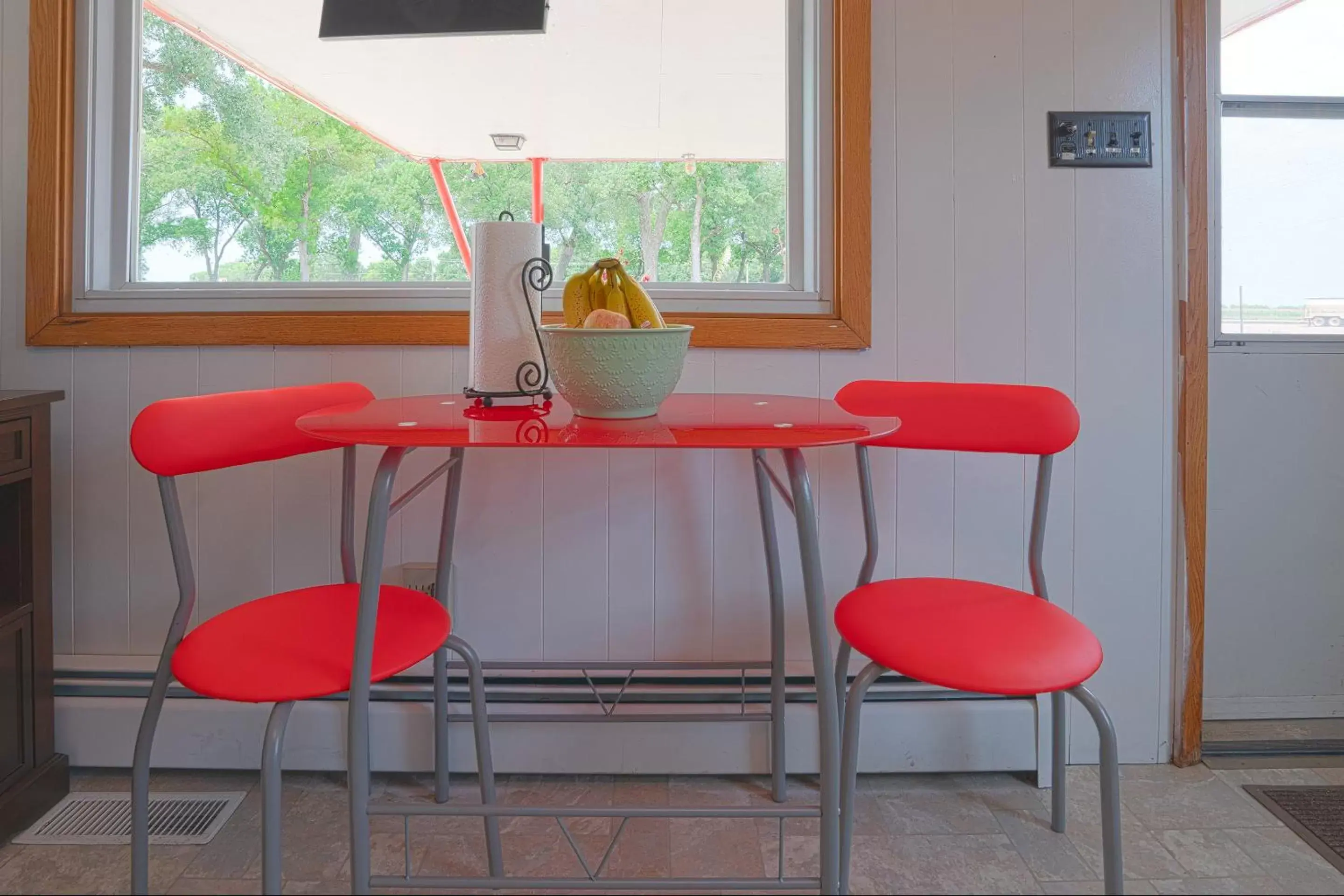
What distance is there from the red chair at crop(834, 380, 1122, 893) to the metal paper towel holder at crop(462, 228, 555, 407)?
0.55 m

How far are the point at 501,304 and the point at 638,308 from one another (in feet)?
0.78

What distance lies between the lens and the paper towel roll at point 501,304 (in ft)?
4.62

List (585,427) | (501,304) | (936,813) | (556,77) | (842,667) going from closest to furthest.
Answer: (585,427) < (501,304) < (842,667) < (936,813) < (556,77)

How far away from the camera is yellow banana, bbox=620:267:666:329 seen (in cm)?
134

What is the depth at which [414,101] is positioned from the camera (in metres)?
1.98

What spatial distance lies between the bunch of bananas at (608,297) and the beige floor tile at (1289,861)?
57.0 inches

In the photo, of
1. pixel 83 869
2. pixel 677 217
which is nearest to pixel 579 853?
pixel 83 869

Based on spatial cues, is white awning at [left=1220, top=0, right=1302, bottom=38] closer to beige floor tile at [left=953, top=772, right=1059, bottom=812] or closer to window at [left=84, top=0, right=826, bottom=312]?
window at [left=84, top=0, right=826, bottom=312]

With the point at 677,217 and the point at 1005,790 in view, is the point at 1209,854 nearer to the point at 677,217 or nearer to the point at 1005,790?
the point at 1005,790

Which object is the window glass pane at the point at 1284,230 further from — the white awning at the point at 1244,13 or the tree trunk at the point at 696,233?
the tree trunk at the point at 696,233

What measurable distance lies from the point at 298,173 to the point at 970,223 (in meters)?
1.49

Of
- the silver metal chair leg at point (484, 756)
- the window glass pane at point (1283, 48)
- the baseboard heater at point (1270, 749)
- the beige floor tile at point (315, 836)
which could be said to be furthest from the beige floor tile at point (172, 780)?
the window glass pane at point (1283, 48)

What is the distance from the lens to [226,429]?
138cm

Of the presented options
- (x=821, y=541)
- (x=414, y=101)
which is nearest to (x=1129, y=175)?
(x=821, y=541)
